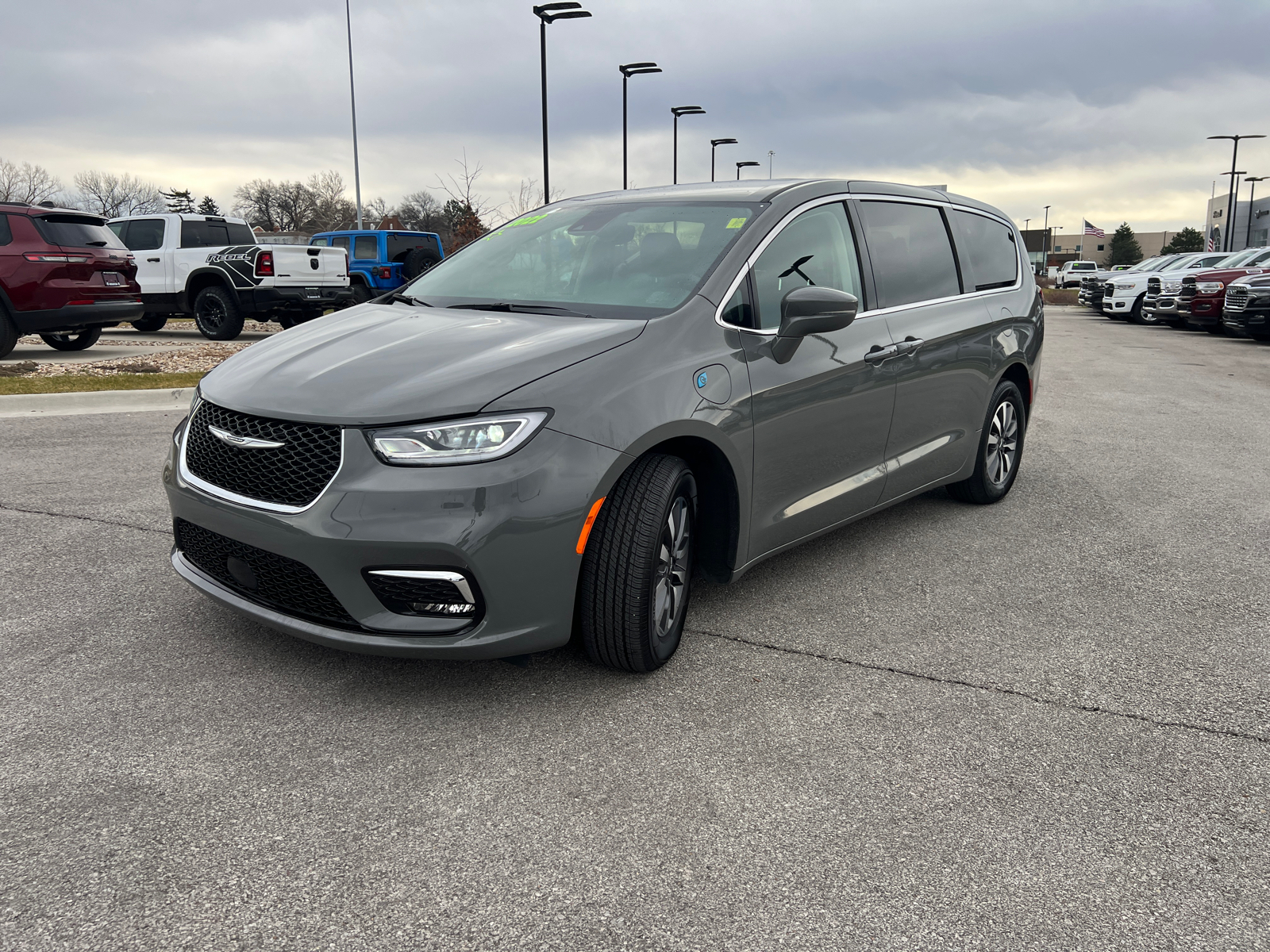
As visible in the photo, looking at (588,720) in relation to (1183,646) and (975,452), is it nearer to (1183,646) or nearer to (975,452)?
(1183,646)

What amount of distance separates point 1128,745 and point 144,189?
8130 centimetres

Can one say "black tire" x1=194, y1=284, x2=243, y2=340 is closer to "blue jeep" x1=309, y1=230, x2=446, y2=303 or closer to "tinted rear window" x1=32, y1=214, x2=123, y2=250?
"tinted rear window" x1=32, y1=214, x2=123, y2=250

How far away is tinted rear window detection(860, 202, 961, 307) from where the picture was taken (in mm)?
4488

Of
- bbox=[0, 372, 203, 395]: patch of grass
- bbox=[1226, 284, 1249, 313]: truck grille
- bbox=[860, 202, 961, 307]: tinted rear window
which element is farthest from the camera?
bbox=[1226, 284, 1249, 313]: truck grille

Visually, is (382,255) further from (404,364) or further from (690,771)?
(690,771)

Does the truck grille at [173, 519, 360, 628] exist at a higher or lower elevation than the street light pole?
lower

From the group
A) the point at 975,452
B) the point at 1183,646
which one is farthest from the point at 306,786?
the point at 975,452

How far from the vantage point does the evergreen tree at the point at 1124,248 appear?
120 meters

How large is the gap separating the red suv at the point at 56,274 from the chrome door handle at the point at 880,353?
10280 millimetres

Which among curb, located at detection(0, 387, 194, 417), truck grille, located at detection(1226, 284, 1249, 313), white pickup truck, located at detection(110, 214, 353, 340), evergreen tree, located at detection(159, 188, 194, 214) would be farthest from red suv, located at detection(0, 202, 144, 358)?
evergreen tree, located at detection(159, 188, 194, 214)

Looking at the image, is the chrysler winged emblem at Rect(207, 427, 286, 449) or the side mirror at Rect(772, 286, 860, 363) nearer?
the chrysler winged emblem at Rect(207, 427, 286, 449)

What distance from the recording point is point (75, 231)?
38.0 ft

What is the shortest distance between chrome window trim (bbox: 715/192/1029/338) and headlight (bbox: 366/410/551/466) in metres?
1.02

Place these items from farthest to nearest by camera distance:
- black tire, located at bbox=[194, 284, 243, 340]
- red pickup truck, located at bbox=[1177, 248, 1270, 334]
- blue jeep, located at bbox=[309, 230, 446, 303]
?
red pickup truck, located at bbox=[1177, 248, 1270, 334] < blue jeep, located at bbox=[309, 230, 446, 303] < black tire, located at bbox=[194, 284, 243, 340]
